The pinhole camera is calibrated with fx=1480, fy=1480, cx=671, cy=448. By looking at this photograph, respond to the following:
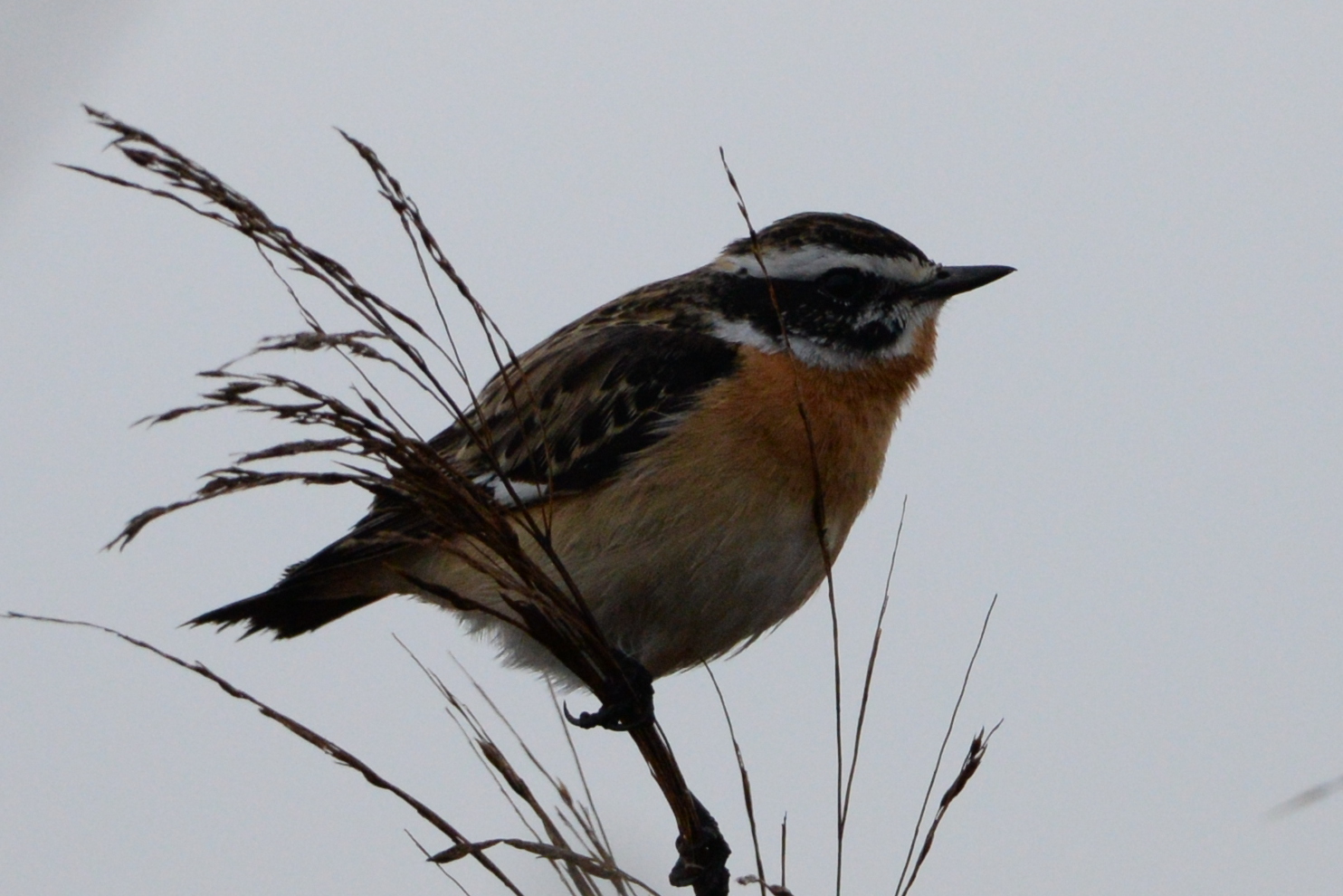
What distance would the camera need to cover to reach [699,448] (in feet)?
15.1

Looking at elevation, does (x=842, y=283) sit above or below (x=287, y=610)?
above

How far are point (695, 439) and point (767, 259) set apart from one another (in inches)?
36.0

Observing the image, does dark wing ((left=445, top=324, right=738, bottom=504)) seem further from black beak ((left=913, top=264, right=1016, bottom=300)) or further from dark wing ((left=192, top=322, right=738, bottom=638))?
black beak ((left=913, top=264, right=1016, bottom=300))

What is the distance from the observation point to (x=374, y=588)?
5.29m

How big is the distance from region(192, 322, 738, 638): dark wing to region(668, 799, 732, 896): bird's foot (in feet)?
3.97

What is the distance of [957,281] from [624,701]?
2270 mm

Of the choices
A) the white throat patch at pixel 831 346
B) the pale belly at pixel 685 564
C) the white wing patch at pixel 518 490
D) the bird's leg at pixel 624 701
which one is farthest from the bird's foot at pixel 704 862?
the white throat patch at pixel 831 346

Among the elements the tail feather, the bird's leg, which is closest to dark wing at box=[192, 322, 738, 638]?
the tail feather

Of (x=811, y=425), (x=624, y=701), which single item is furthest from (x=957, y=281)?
(x=624, y=701)

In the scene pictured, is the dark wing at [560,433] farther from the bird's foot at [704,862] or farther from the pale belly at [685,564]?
the bird's foot at [704,862]

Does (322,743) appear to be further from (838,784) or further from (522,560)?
(838,784)

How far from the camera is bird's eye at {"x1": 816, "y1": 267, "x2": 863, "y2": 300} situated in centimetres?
512

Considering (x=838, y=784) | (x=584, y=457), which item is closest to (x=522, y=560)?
(x=838, y=784)

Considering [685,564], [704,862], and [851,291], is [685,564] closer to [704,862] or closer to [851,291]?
[704,862]
